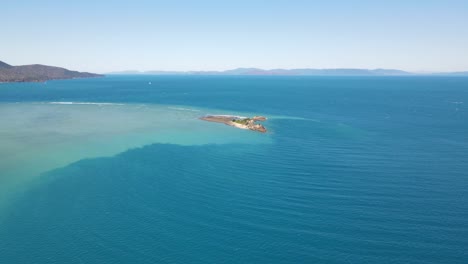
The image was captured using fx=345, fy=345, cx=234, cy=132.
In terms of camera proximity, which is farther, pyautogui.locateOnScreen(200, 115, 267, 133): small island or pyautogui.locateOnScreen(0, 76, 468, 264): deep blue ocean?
pyautogui.locateOnScreen(200, 115, 267, 133): small island

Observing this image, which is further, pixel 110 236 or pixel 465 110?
pixel 465 110

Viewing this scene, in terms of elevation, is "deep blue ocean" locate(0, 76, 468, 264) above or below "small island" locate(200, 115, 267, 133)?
below

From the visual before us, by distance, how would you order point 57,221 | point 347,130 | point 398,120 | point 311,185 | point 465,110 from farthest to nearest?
point 465,110 < point 398,120 < point 347,130 < point 311,185 < point 57,221

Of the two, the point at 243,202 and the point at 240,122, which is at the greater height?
the point at 240,122

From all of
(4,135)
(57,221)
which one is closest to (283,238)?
(57,221)

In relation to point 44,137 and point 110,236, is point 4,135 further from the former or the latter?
point 110,236


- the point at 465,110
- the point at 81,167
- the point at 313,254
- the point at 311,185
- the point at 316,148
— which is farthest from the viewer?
the point at 465,110

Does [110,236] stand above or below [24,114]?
below

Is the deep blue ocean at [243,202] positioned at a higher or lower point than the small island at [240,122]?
lower

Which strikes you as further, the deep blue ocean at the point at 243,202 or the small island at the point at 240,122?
the small island at the point at 240,122

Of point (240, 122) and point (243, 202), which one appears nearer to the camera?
point (243, 202)
